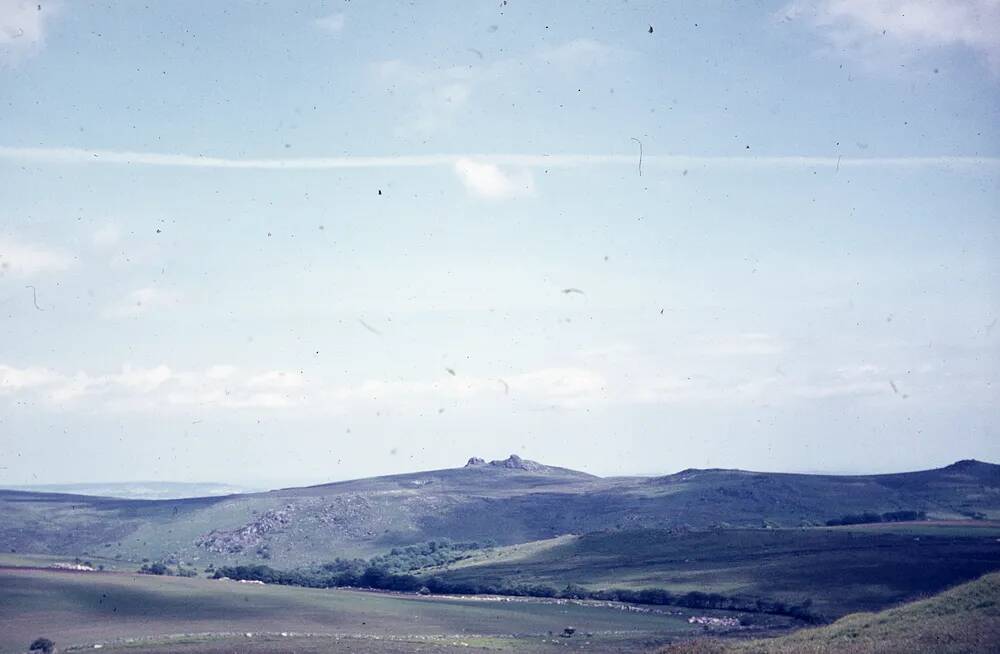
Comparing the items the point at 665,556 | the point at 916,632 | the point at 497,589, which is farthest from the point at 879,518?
the point at 916,632

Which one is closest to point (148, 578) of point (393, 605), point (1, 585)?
point (1, 585)

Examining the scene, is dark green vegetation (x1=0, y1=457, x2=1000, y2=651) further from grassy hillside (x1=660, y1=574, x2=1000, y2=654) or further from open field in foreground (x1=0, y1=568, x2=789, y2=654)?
grassy hillside (x1=660, y1=574, x2=1000, y2=654)

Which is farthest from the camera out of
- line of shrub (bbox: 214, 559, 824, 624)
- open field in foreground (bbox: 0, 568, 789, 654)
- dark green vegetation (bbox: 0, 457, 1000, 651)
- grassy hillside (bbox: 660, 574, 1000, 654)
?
dark green vegetation (bbox: 0, 457, 1000, 651)

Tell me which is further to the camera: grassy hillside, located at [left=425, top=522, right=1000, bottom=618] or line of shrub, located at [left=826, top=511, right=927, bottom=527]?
line of shrub, located at [left=826, top=511, right=927, bottom=527]

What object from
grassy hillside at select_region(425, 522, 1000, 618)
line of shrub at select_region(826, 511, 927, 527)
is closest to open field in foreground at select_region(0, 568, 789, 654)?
grassy hillside at select_region(425, 522, 1000, 618)

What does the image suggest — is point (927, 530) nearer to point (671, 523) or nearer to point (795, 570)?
point (795, 570)

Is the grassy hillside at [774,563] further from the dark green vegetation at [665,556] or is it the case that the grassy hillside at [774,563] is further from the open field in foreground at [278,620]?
the open field in foreground at [278,620]

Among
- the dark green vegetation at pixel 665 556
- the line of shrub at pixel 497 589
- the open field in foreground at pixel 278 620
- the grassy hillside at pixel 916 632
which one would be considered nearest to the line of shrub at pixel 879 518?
the dark green vegetation at pixel 665 556
